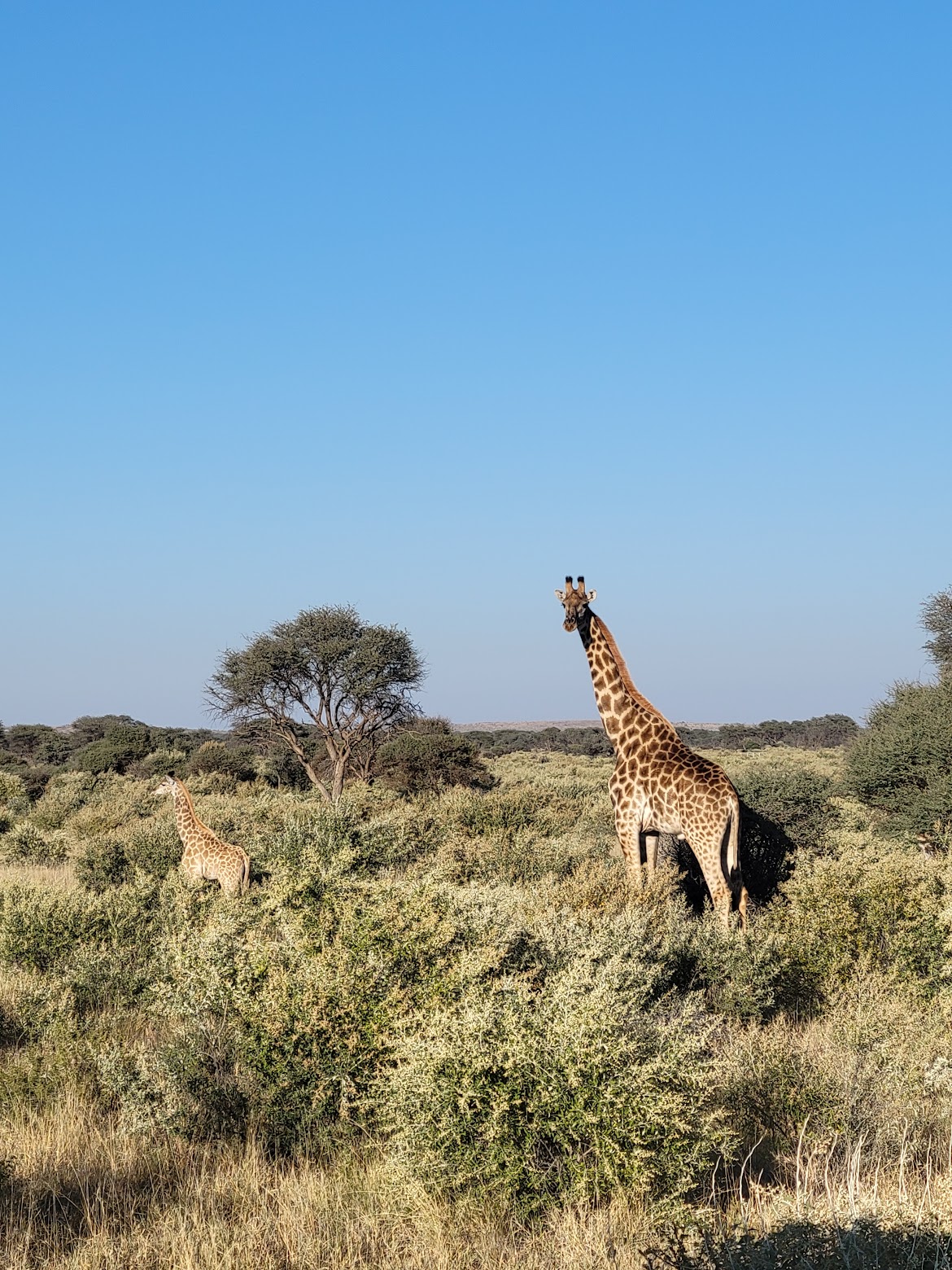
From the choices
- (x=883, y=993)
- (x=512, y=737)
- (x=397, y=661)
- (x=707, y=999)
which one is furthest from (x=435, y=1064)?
(x=512, y=737)

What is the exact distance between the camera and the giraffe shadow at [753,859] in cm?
1211

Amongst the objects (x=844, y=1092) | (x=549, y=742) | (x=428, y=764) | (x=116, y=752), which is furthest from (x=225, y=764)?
(x=549, y=742)

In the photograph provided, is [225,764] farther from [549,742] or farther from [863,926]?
[549,742]

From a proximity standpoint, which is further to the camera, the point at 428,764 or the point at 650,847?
the point at 428,764

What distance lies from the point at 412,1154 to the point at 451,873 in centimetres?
662

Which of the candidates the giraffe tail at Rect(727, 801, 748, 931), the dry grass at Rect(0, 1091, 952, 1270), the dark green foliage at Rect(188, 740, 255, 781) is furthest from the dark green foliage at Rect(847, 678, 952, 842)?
the dark green foliage at Rect(188, 740, 255, 781)

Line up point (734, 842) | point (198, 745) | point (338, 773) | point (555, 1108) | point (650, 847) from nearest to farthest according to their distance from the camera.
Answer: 1. point (555, 1108)
2. point (734, 842)
3. point (650, 847)
4. point (338, 773)
5. point (198, 745)

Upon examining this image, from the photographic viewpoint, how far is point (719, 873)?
10.0m

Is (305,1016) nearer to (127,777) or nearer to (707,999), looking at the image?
(707,999)

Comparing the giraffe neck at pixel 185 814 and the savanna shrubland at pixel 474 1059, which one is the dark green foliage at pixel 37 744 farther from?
the savanna shrubland at pixel 474 1059

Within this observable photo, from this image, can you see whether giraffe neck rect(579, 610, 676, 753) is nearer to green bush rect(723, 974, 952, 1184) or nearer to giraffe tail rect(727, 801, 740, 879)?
giraffe tail rect(727, 801, 740, 879)

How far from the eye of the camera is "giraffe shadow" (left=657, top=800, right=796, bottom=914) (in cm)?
1211

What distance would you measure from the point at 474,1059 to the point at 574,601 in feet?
24.3

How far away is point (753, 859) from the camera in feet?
41.3
